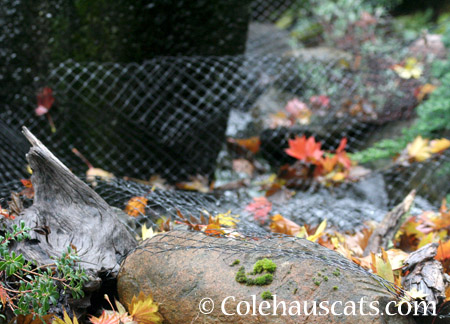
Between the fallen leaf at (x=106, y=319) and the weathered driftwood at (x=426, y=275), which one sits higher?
the fallen leaf at (x=106, y=319)

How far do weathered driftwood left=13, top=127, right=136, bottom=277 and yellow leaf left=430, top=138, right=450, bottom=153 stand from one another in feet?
5.34

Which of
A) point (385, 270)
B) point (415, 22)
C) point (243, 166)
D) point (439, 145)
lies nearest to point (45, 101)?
point (243, 166)

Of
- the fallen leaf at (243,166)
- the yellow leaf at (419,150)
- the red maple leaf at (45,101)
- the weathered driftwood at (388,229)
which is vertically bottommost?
the fallen leaf at (243,166)

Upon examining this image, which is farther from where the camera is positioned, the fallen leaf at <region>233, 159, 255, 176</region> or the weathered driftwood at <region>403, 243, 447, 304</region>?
the fallen leaf at <region>233, 159, 255, 176</region>

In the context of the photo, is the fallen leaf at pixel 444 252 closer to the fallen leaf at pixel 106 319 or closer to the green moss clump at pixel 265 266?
the green moss clump at pixel 265 266

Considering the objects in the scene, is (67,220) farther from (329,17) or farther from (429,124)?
(329,17)

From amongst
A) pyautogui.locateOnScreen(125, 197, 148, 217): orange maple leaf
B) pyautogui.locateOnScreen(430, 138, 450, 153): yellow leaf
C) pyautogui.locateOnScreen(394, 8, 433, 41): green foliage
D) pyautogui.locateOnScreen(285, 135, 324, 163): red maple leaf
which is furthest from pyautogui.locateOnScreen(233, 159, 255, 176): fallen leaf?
pyautogui.locateOnScreen(394, 8, 433, 41): green foliage

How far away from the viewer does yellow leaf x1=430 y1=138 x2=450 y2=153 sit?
2129 millimetres

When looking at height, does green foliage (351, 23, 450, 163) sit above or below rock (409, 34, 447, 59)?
below

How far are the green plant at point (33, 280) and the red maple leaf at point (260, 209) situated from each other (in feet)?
2.86

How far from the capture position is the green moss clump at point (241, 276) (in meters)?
0.99

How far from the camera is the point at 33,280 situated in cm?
99

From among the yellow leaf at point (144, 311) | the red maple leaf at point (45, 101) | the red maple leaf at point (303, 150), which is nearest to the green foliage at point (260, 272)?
the yellow leaf at point (144, 311)

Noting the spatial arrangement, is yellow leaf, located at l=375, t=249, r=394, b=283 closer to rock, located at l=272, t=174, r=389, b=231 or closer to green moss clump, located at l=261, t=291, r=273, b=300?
green moss clump, located at l=261, t=291, r=273, b=300
